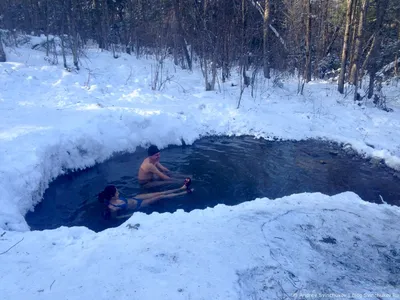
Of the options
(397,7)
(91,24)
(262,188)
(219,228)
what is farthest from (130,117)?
(91,24)

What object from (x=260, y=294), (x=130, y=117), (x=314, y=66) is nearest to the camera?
(x=260, y=294)

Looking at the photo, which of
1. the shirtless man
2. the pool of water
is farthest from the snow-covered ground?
the shirtless man

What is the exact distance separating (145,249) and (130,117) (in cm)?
658

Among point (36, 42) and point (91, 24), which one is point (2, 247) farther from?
point (91, 24)

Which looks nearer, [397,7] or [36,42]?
[397,7]

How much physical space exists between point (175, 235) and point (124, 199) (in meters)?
2.51

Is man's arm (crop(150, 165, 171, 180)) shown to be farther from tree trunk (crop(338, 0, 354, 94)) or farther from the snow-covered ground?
tree trunk (crop(338, 0, 354, 94))

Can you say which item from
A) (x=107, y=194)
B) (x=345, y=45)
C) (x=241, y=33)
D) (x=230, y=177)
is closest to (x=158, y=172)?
(x=107, y=194)

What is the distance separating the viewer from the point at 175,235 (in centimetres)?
465

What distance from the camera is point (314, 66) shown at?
1919cm

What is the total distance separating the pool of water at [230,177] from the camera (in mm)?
6871

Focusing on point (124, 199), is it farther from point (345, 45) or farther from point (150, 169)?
point (345, 45)

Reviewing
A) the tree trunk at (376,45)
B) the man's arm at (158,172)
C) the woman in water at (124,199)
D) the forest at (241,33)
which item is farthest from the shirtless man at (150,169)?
the tree trunk at (376,45)

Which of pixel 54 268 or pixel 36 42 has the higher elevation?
pixel 36 42
